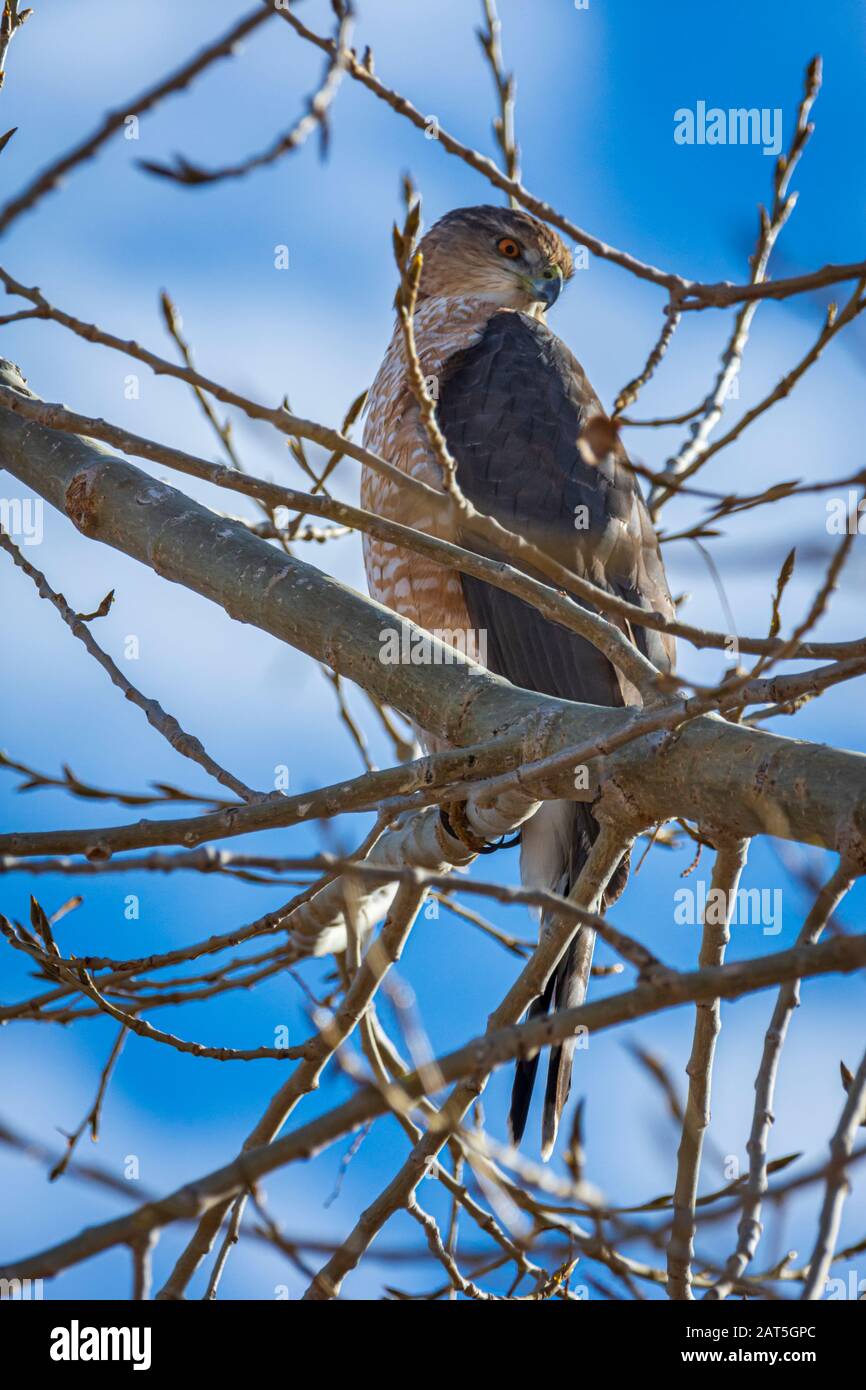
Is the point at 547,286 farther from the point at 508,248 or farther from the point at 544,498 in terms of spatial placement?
the point at 544,498

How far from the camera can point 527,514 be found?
4.86 metres

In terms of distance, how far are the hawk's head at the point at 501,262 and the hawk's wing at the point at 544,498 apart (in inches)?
29.2

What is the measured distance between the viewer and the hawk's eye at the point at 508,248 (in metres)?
6.07

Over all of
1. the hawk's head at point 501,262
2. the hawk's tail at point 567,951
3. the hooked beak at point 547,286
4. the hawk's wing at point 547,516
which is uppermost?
the hawk's head at point 501,262

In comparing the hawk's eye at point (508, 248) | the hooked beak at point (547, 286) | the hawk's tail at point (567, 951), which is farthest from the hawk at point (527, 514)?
the hawk's eye at point (508, 248)

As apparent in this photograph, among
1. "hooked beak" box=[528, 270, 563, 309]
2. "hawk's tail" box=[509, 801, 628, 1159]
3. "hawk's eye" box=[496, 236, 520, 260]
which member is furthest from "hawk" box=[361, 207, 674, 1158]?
"hawk's eye" box=[496, 236, 520, 260]

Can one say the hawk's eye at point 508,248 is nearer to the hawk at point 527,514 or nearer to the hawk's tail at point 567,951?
the hawk at point 527,514

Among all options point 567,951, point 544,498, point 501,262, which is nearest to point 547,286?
point 501,262

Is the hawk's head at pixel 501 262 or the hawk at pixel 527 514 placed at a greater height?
the hawk's head at pixel 501 262

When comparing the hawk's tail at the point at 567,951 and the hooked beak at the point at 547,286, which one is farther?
the hooked beak at the point at 547,286

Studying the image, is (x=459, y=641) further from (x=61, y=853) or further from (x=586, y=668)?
(x=61, y=853)

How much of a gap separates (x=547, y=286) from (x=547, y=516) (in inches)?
64.1

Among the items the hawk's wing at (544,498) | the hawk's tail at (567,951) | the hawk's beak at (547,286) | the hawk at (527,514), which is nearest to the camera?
the hawk's tail at (567,951)
